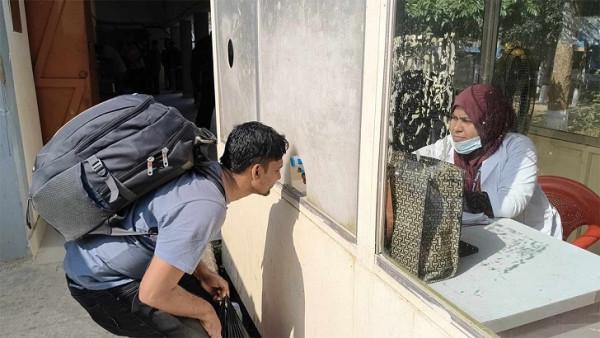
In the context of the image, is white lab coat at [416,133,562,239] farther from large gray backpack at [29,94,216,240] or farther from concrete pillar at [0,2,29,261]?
concrete pillar at [0,2,29,261]

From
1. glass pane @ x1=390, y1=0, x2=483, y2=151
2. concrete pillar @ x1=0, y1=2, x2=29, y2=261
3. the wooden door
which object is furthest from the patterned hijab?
the wooden door

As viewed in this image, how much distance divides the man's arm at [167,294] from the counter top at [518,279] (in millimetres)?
817

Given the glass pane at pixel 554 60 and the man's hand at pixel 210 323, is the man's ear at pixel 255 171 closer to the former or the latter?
the man's hand at pixel 210 323

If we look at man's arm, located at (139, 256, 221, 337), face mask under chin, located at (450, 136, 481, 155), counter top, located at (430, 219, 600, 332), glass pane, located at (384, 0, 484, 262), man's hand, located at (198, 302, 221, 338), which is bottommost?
man's hand, located at (198, 302, 221, 338)

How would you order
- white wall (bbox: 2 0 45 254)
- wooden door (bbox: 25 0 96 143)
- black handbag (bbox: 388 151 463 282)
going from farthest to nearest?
wooden door (bbox: 25 0 96 143)
white wall (bbox: 2 0 45 254)
black handbag (bbox: 388 151 463 282)

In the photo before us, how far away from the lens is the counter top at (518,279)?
1.29 meters

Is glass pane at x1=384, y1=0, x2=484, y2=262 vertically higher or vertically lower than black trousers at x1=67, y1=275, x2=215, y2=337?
higher

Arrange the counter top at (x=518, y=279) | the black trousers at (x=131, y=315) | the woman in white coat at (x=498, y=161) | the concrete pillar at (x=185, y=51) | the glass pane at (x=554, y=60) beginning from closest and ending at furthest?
the counter top at (x=518, y=279) → the black trousers at (x=131, y=315) → the woman in white coat at (x=498, y=161) → the glass pane at (x=554, y=60) → the concrete pillar at (x=185, y=51)

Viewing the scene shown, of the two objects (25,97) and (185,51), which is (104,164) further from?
(185,51)

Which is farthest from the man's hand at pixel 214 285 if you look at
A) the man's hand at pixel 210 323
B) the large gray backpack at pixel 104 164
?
the large gray backpack at pixel 104 164

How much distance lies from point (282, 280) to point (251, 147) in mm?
798

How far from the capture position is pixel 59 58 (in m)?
4.81

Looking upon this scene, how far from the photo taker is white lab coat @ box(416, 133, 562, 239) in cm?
200

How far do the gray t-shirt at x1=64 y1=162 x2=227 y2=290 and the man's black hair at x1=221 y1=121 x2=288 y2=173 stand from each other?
8cm
